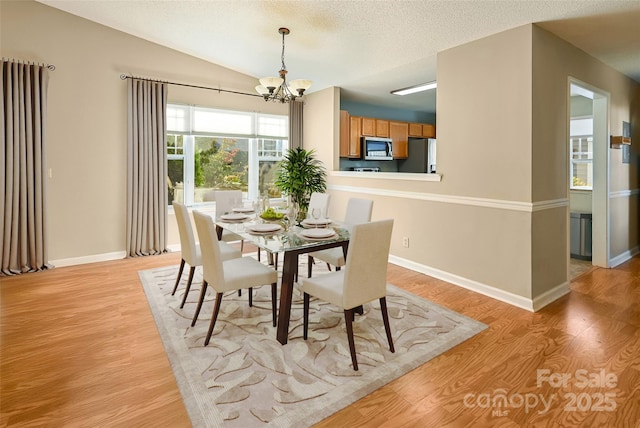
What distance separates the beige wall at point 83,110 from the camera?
13.2 feet

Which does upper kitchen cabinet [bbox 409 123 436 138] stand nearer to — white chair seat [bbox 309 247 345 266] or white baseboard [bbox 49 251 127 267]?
white chair seat [bbox 309 247 345 266]

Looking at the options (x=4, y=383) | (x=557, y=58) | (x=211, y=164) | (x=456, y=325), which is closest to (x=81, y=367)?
(x=4, y=383)

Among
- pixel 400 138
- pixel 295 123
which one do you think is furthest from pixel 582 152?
pixel 295 123

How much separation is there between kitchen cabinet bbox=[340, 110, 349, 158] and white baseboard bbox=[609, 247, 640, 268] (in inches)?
155

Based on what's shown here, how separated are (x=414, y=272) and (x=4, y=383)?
3677mm

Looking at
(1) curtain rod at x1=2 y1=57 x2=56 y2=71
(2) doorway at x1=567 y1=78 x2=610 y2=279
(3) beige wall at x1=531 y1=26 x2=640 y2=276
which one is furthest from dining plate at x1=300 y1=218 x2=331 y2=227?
(1) curtain rod at x1=2 y1=57 x2=56 y2=71

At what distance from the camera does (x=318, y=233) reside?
2697 mm

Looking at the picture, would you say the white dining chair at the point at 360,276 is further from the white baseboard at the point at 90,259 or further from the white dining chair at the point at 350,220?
the white baseboard at the point at 90,259

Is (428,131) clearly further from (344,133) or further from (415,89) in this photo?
(344,133)

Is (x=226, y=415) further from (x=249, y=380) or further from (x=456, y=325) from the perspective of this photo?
(x=456, y=325)

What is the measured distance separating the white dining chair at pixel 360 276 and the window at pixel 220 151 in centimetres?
317

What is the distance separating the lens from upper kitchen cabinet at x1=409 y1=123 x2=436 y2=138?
6891 millimetres

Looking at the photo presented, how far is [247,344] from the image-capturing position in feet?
8.09

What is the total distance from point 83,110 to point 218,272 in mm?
3410
